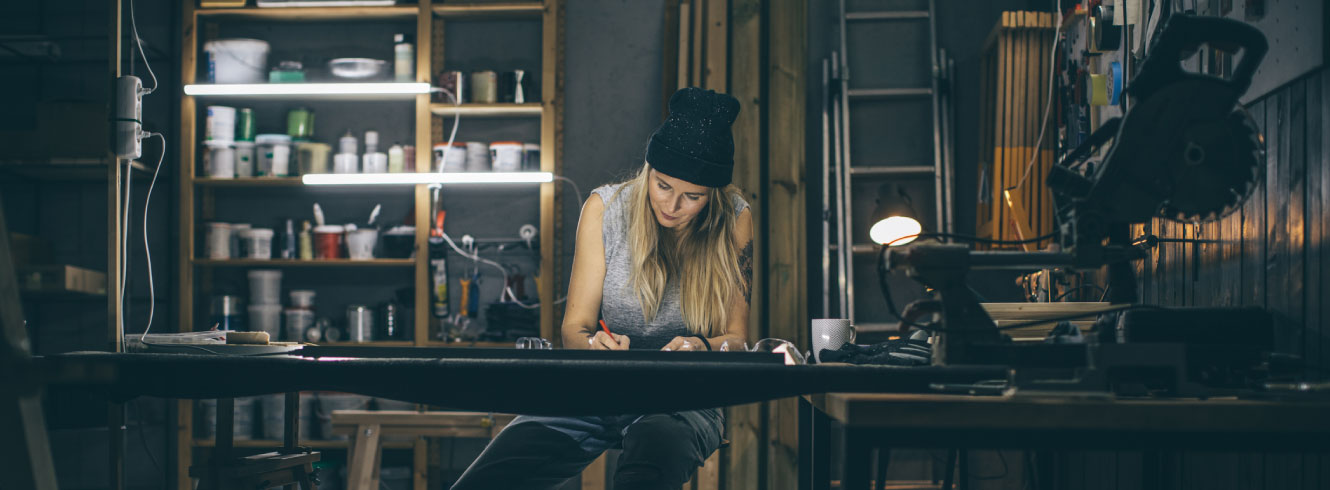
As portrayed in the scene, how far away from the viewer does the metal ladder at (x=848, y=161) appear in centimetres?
396

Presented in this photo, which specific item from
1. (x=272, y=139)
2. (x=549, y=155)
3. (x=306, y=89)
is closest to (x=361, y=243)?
(x=272, y=139)

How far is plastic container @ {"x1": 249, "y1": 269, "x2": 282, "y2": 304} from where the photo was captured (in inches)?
166

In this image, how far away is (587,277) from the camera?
2.65 m

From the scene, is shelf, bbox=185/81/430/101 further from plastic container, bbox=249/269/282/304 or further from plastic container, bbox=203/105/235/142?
plastic container, bbox=249/269/282/304

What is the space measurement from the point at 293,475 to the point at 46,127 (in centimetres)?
286

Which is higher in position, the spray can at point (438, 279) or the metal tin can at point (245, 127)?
the metal tin can at point (245, 127)

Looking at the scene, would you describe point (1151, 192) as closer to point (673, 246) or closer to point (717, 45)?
point (673, 246)

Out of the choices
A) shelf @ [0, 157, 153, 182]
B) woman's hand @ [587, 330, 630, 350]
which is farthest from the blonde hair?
shelf @ [0, 157, 153, 182]

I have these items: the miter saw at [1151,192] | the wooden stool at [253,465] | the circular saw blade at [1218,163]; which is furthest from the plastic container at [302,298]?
the circular saw blade at [1218,163]

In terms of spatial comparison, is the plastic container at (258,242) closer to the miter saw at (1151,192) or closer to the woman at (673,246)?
the woman at (673,246)

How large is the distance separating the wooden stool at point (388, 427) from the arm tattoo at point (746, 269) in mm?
1216

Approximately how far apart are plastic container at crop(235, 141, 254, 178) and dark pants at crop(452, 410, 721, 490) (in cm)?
285

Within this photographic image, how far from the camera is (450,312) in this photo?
14.0 feet

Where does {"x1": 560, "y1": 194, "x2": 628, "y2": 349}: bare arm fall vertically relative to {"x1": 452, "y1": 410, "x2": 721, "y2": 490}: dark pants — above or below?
above
